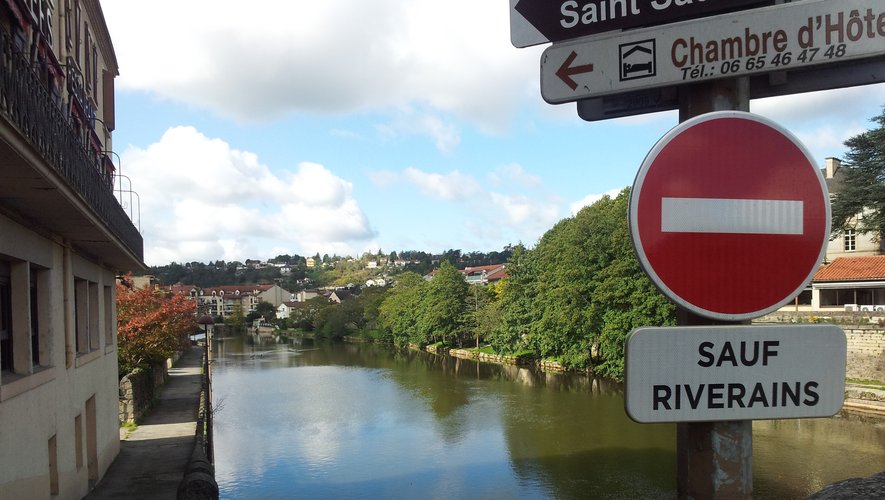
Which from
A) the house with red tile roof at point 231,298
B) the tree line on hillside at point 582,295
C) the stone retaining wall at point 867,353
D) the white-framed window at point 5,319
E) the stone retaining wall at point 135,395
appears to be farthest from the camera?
the house with red tile roof at point 231,298

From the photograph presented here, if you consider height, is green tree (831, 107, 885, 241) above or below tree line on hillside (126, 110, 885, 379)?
above

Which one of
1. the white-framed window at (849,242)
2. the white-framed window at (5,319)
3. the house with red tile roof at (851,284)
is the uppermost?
the white-framed window at (849,242)

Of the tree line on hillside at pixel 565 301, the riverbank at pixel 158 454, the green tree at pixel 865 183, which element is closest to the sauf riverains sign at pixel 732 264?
the riverbank at pixel 158 454

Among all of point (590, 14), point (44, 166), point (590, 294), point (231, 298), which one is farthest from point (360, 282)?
point (590, 14)

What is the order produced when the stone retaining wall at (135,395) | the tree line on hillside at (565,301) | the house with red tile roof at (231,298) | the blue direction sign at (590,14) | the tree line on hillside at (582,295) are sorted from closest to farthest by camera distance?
the blue direction sign at (590,14) < the stone retaining wall at (135,395) < the tree line on hillside at (582,295) < the tree line on hillside at (565,301) < the house with red tile roof at (231,298)

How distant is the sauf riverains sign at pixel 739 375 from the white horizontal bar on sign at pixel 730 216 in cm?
23

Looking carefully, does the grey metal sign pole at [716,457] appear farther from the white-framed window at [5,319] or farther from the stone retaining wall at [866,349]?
the stone retaining wall at [866,349]

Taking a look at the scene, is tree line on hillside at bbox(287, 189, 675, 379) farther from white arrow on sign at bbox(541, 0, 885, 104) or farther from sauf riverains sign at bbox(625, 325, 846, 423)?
sauf riverains sign at bbox(625, 325, 846, 423)

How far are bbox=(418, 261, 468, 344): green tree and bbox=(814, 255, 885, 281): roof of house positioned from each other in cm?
2658

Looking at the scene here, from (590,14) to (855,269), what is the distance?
40.3 meters

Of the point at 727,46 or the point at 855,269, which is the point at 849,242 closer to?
the point at 855,269

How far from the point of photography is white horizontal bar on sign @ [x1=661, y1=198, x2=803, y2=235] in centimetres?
144

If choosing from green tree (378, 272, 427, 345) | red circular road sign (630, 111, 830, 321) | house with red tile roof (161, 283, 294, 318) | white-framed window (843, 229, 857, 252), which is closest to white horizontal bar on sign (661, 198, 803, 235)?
red circular road sign (630, 111, 830, 321)

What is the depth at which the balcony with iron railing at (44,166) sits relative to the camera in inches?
202
